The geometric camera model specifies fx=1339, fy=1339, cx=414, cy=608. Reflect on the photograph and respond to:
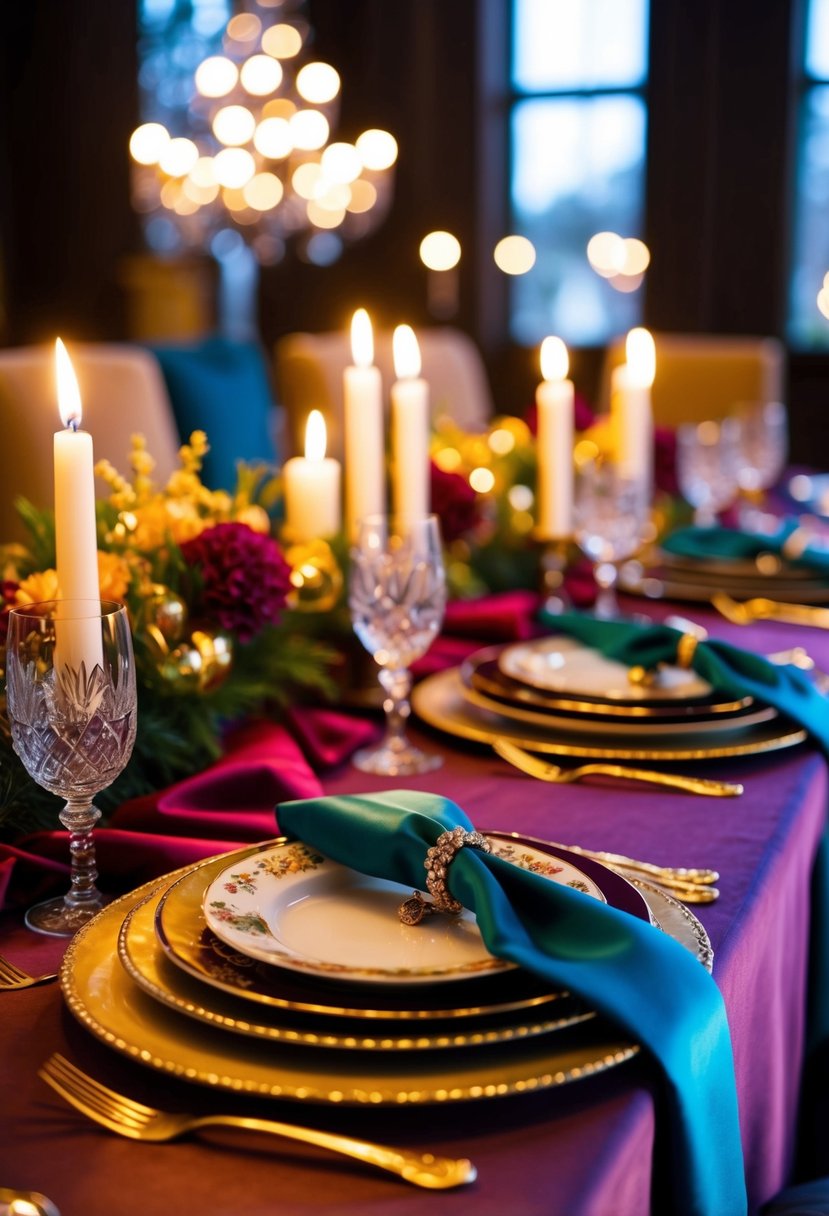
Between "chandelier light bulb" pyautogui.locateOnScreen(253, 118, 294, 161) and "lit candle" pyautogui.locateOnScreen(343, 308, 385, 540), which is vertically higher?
"chandelier light bulb" pyautogui.locateOnScreen(253, 118, 294, 161)

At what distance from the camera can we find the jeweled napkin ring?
0.71m

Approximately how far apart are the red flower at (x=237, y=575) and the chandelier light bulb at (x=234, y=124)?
4.45m

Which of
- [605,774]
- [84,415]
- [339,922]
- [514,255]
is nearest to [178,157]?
[514,255]

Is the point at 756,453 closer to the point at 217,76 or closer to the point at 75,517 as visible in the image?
the point at 75,517

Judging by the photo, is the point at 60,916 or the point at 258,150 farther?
the point at 258,150

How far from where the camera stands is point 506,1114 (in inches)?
23.1

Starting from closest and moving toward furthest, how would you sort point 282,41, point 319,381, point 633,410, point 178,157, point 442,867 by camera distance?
point 442,867 < point 633,410 < point 319,381 < point 178,157 < point 282,41

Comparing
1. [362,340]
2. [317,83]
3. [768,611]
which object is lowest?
[768,611]

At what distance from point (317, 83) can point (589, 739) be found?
14.6ft

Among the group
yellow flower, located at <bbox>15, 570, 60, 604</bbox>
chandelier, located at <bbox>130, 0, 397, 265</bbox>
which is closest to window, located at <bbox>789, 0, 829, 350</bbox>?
chandelier, located at <bbox>130, 0, 397, 265</bbox>

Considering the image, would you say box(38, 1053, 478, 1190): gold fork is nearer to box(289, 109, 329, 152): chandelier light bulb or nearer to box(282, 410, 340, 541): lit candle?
box(282, 410, 340, 541): lit candle

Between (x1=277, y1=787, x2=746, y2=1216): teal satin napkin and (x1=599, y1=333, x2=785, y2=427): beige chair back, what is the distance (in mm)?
3008

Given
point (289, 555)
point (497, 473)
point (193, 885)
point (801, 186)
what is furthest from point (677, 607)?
point (801, 186)

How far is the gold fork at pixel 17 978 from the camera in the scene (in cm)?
71
